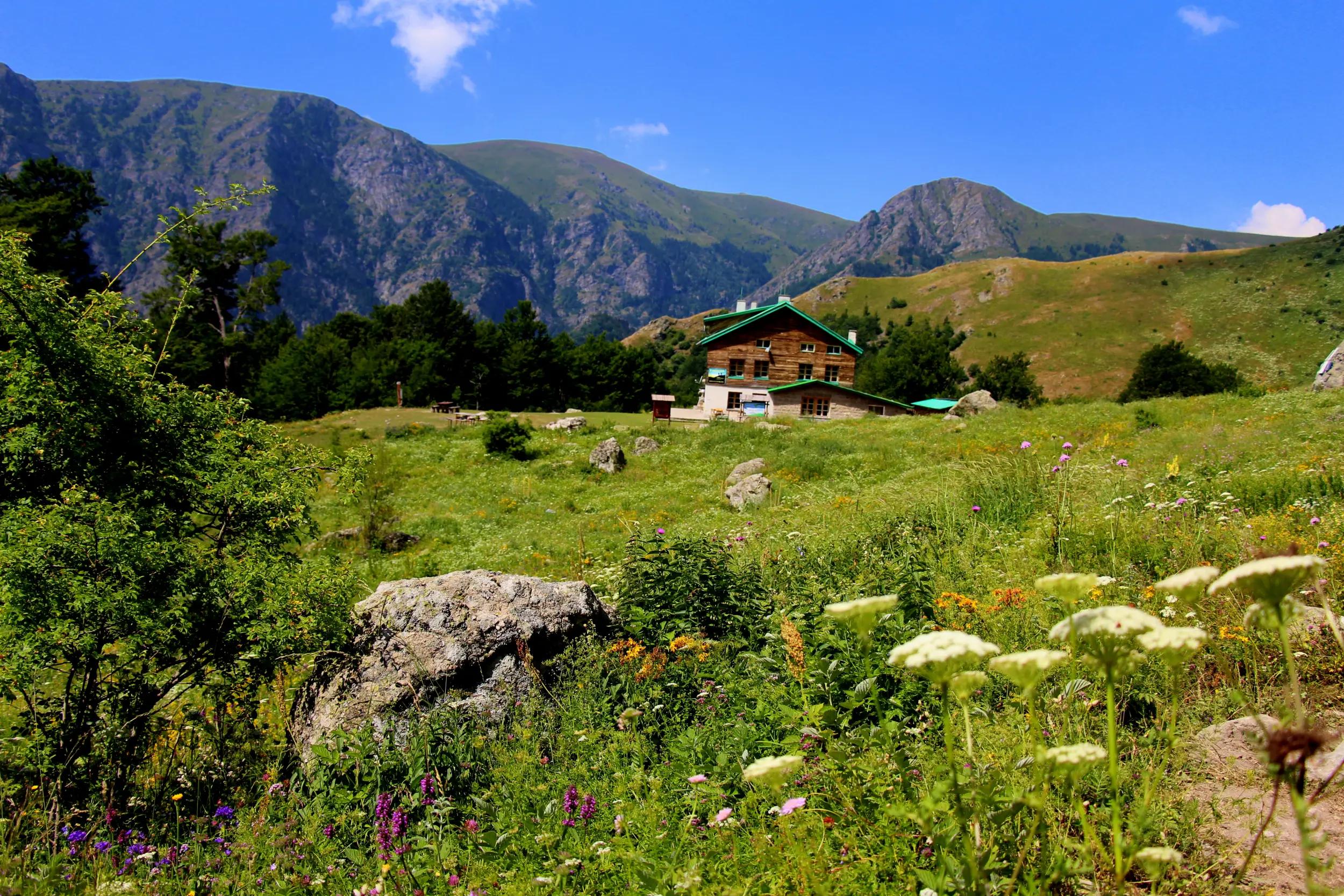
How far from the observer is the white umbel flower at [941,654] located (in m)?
1.76

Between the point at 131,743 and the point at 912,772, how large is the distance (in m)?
5.17

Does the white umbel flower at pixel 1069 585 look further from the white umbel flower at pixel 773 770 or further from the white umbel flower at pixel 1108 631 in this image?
the white umbel flower at pixel 773 770

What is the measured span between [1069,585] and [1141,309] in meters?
161

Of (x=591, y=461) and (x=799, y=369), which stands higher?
(x=799, y=369)

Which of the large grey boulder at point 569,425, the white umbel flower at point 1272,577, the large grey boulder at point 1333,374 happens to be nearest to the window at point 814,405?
the large grey boulder at point 569,425

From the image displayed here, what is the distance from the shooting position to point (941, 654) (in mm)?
1780

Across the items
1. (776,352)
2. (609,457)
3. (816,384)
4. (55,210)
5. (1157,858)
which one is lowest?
(609,457)

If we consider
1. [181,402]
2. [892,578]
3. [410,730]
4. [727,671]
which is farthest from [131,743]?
A: [892,578]

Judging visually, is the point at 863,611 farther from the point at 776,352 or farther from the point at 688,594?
the point at 776,352

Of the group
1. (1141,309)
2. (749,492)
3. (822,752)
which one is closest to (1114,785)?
(822,752)

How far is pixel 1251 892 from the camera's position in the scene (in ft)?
7.93

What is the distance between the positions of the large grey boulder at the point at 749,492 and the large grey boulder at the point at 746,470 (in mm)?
1641

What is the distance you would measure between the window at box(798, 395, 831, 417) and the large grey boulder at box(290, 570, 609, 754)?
4070 centimetres

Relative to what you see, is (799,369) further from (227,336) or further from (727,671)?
(727,671)
